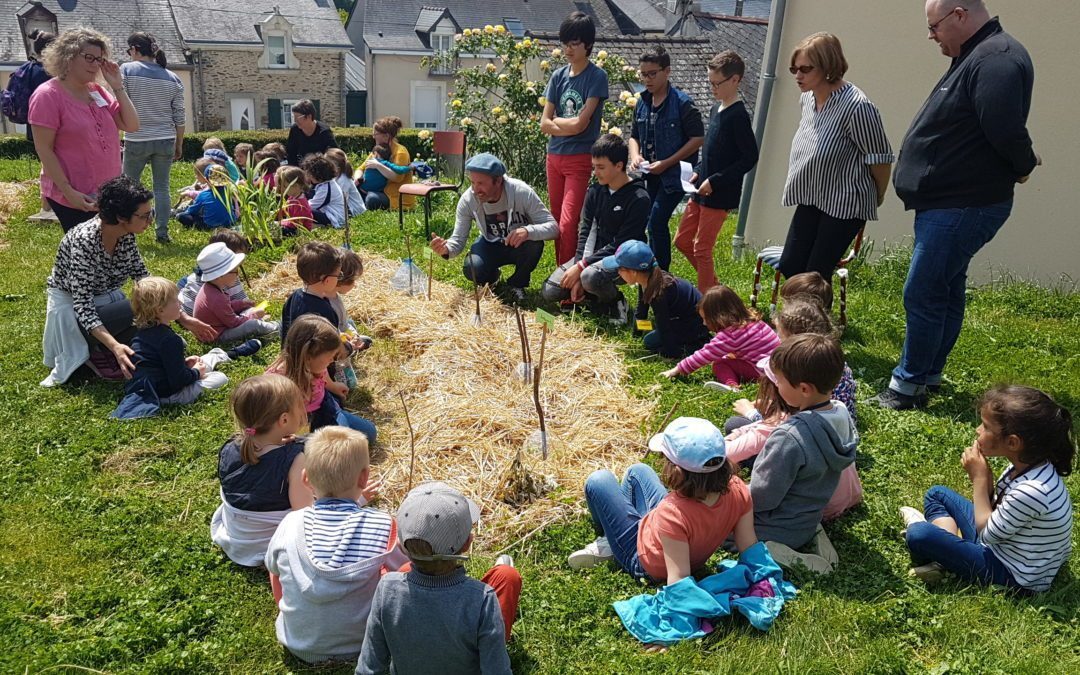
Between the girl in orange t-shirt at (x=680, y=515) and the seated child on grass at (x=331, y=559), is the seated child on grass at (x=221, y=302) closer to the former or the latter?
the seated child on grass at (x=331, y=559)

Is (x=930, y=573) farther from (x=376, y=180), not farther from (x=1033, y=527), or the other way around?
(x=376, y=180)

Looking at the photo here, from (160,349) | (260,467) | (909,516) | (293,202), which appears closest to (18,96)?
(293,202)

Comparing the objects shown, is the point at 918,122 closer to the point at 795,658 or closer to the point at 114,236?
the point at 795,658

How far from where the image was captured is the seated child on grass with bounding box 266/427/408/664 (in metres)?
2.96

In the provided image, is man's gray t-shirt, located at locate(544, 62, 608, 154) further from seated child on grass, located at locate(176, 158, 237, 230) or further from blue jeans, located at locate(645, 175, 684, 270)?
seated child on grass, located at locate(176, 158, 237, 230)

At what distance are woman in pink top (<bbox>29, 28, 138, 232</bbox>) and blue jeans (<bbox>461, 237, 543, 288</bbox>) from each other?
3.17 metres

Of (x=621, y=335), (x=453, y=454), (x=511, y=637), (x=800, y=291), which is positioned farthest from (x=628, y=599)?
(x=621, y=335)

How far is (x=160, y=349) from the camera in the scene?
16.5ft

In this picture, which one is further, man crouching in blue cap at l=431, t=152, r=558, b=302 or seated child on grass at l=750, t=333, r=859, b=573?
man crouching in blue cap at l=431, t=152, r=558, b=302

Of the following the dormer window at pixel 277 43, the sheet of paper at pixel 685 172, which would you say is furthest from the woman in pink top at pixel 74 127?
the dormer window at pixel 277 43

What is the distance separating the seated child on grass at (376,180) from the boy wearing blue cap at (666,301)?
5811mm

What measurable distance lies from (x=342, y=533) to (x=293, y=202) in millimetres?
6932

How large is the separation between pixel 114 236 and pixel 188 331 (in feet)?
3.67

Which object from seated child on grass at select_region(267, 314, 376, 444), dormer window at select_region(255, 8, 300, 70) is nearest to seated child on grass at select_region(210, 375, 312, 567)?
seated child on grass at select_region(267, 314, 376, 444)
